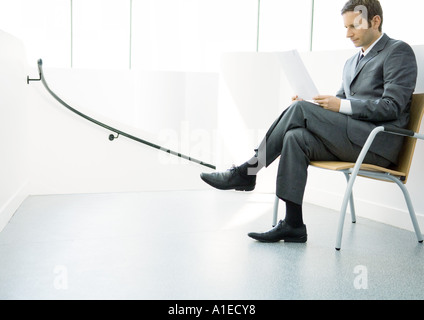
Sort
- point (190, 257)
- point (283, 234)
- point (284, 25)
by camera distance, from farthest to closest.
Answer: point (284, 25) → point (283, 234) → point (190, 257)

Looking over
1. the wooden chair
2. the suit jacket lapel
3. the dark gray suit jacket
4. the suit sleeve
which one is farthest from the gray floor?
the suit jacket lapel

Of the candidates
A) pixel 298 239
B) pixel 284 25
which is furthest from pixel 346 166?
pixel 284 25

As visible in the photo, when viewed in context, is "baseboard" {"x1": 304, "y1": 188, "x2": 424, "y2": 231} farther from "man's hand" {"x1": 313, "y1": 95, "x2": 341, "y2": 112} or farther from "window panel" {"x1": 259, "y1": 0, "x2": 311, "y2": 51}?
"window panel" {"x1": 259, "y1": 0, "x2": 311, "y2": 51}

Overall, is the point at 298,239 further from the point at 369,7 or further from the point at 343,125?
the point at 369,7

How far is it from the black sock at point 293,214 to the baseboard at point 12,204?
1412 mm

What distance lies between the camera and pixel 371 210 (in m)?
2.93

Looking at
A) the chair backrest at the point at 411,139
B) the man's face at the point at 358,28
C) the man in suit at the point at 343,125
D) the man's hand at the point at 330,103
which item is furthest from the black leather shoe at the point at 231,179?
the man's face at the point at 358,28

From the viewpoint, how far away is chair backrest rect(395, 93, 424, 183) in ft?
7.20

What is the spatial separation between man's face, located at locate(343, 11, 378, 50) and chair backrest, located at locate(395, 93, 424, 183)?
36 cm

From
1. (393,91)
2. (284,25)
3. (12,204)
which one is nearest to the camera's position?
(393,91)

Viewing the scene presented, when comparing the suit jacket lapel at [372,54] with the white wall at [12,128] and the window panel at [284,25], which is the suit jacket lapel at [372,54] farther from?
the white wall at [12,128]

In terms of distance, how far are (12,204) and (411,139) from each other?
216 cm
